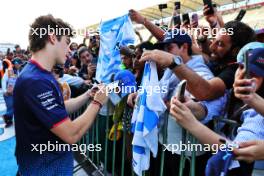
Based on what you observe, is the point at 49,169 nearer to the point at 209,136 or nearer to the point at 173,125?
the point at 173,125

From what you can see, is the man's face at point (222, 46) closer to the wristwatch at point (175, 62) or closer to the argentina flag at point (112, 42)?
the wristwatch at point (175, 62)

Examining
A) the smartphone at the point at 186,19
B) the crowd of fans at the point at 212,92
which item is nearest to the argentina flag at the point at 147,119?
the crowd of fans at the point at 212,92

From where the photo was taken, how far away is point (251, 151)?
4.24 ft

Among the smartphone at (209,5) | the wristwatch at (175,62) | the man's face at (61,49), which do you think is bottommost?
the wristwatch at (175,62)

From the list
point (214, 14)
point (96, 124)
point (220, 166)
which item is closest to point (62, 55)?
point (220, 166)

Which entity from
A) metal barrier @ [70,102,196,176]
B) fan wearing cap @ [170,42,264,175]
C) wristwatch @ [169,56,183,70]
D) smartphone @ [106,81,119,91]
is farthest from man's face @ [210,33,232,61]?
smartphone @ [106,81,119,91]

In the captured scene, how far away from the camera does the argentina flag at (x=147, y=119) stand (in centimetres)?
217

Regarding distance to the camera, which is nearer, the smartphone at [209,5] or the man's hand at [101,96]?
the man's hand at [101,96]

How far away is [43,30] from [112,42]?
128 centimetres

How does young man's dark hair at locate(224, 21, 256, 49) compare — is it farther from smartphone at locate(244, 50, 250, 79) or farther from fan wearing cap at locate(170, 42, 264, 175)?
smartphone at locate(244, 50, 250, 79)

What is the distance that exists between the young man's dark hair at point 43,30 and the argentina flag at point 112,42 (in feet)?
3.53

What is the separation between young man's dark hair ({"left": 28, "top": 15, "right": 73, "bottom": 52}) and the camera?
208cm

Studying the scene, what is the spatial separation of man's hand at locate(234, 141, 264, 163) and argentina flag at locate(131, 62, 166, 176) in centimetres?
91

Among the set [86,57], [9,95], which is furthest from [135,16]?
[9,95]
